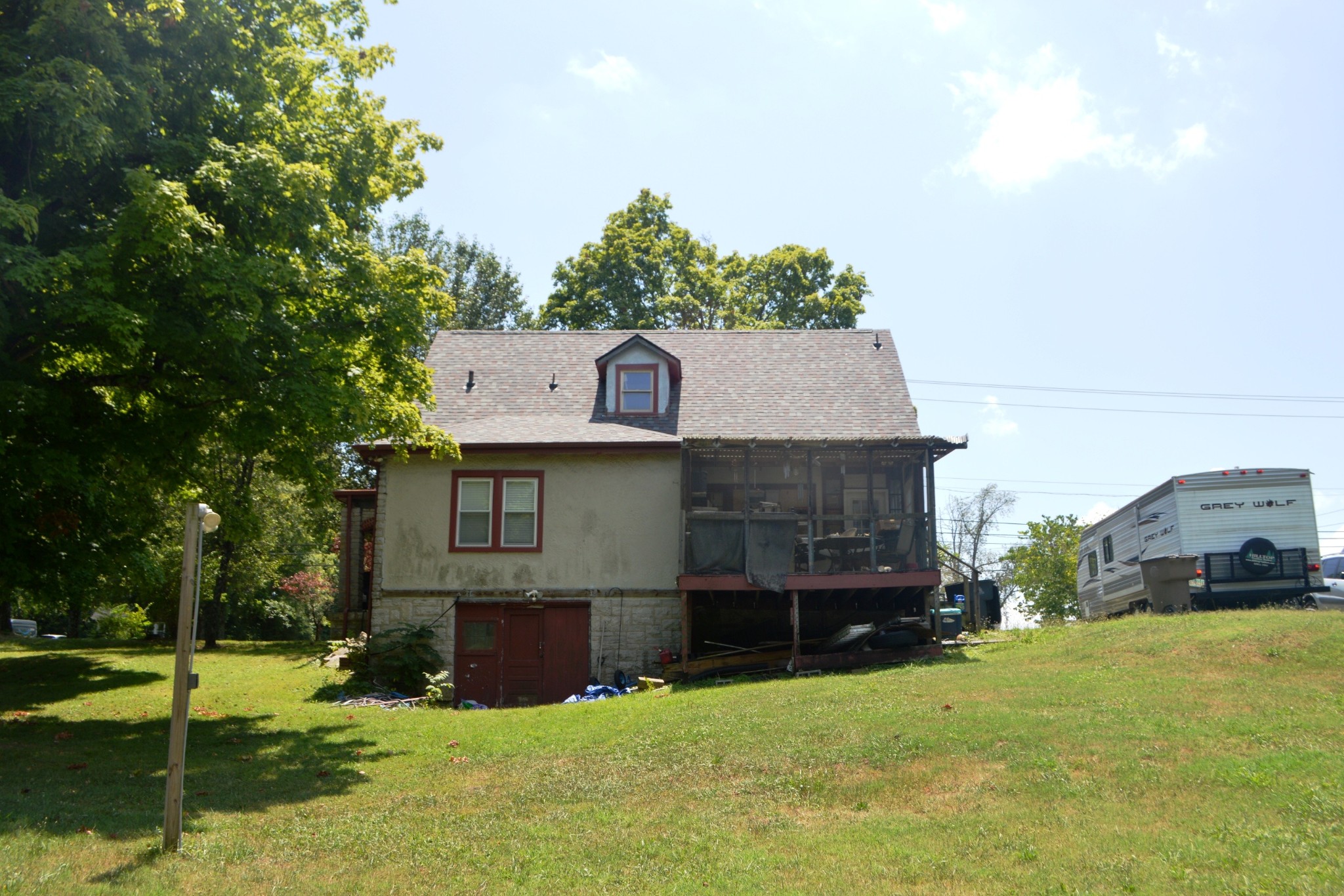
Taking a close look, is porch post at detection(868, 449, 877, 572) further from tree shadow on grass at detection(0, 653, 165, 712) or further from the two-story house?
tree shadow on grass at detection(0, 653, 165, 712)

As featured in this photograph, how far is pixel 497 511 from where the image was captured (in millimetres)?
21781

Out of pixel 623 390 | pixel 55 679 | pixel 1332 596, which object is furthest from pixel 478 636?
pixel 1332 596

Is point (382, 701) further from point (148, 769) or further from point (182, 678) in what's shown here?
point (182, 678)

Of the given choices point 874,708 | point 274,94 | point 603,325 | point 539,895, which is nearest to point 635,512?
A: point 874,708

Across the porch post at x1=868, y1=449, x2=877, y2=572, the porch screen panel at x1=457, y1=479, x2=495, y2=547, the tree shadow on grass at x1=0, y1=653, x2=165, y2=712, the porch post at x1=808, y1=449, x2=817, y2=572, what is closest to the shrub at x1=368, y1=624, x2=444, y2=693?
the porch screen panel at x1=457, y1=479, x2=495, y2=547

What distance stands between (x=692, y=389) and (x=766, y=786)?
14449 mm

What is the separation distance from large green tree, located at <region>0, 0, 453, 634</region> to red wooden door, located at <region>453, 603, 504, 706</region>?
6.02 metres

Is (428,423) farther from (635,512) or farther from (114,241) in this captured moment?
(114,241)

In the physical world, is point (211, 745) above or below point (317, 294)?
below

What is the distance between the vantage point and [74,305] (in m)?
11.6

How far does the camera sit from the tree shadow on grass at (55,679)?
724 inches

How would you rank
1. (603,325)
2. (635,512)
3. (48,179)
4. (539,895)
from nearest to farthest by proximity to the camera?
(539,895)
(48,179)
(635,512)
(603,325)

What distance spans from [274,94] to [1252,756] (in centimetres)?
1526

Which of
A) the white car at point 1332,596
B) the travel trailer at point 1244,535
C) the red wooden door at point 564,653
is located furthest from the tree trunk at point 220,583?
the white car at point 1332,596
